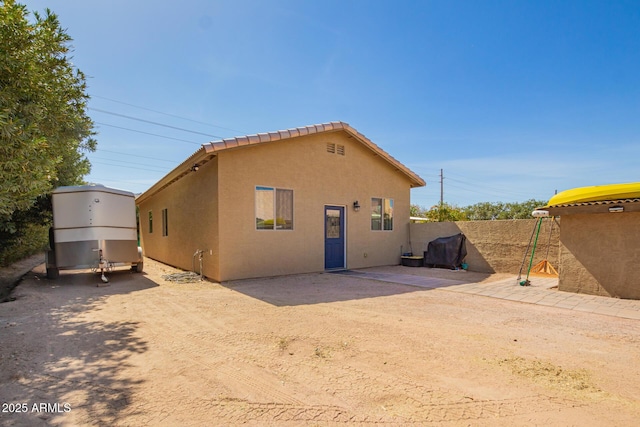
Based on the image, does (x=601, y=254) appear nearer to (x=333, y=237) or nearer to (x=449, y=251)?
(x=449, y=251)

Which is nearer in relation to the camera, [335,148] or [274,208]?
[274,208]

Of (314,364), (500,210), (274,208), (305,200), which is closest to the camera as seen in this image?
(314,364)

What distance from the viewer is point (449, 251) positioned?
11.3 metres

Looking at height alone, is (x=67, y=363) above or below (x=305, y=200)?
below

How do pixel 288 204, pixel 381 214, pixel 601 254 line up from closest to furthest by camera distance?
1. pixel 601 254
2. pixel 288 204
3. pixel 381 214

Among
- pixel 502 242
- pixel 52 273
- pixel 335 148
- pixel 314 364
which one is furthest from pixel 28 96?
pixel 502 242

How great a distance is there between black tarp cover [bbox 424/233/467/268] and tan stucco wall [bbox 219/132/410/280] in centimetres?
155

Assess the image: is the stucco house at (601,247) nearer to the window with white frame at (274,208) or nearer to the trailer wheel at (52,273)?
the window with white frame at (274,208)

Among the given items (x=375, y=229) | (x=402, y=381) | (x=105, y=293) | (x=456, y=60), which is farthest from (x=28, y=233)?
(x=456, y=60)

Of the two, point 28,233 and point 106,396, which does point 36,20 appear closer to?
point 106,396

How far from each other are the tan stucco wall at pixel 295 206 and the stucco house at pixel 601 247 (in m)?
5.68

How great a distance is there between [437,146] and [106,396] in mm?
21062

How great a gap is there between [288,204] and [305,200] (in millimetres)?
591

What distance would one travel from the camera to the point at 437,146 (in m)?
20.6
